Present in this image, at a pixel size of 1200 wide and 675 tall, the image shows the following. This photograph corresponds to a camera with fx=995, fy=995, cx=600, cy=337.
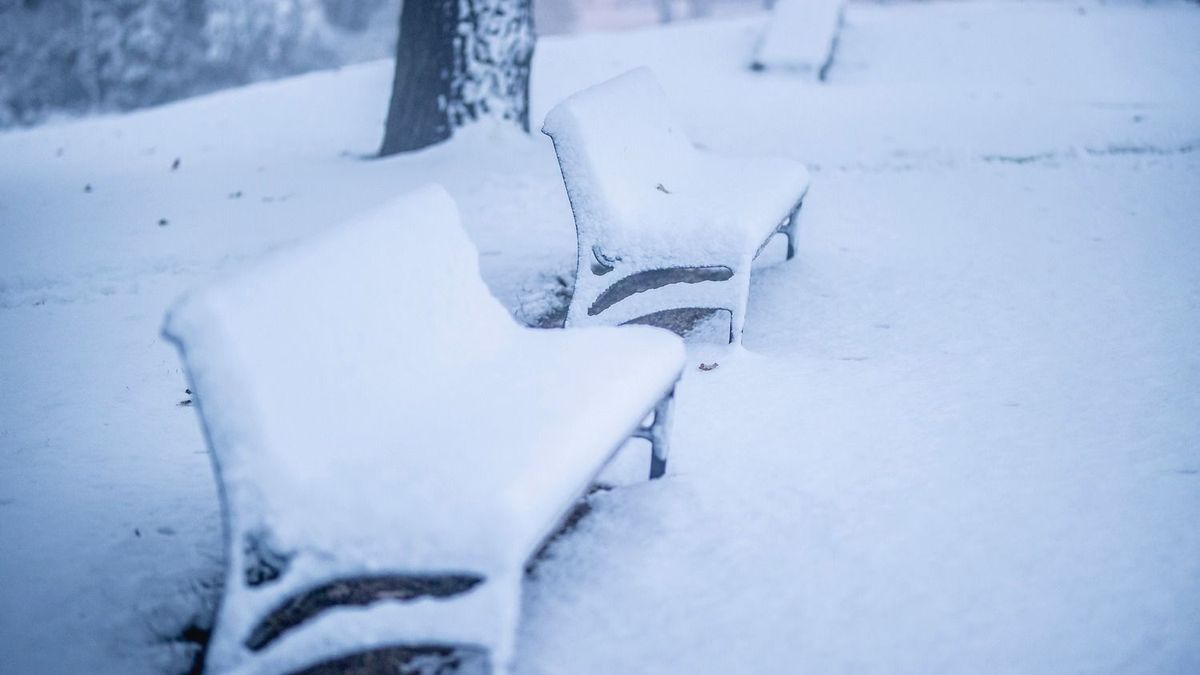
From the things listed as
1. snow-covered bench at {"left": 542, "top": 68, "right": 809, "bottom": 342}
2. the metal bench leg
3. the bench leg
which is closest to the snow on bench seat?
the bench leg

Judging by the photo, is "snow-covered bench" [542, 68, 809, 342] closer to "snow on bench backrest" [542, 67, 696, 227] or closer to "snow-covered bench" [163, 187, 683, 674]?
"snow on bench backrest" [542, 67, 696, 227]

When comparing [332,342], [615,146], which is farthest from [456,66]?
[332,342]

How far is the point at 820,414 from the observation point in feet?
11.4

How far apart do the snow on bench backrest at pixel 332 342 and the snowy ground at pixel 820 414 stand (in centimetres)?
66

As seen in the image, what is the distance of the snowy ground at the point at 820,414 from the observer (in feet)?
8.02

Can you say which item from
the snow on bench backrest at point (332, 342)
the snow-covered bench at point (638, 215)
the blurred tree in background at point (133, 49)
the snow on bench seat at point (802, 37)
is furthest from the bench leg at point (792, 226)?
the blurred tree in background at point (133, 49)

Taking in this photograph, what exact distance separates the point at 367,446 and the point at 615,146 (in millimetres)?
2100

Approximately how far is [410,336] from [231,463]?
2.06 ft

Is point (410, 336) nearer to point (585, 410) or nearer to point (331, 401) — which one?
point (331, 401)

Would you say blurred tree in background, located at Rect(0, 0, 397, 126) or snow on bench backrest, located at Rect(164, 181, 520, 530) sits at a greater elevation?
snow on bench backrest, located at Rect(164, 181, 520, 530)

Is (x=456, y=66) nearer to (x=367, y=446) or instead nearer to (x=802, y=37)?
(x=367, y=446)

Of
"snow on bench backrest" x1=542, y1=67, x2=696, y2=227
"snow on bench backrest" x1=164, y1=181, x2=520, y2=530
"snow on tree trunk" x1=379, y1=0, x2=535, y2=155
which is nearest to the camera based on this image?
"snow on bench backrest" x1=164, y1=181, x2=520, y2=530

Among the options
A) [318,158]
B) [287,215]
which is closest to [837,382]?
[287,215]

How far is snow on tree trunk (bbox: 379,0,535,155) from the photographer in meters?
6.91
